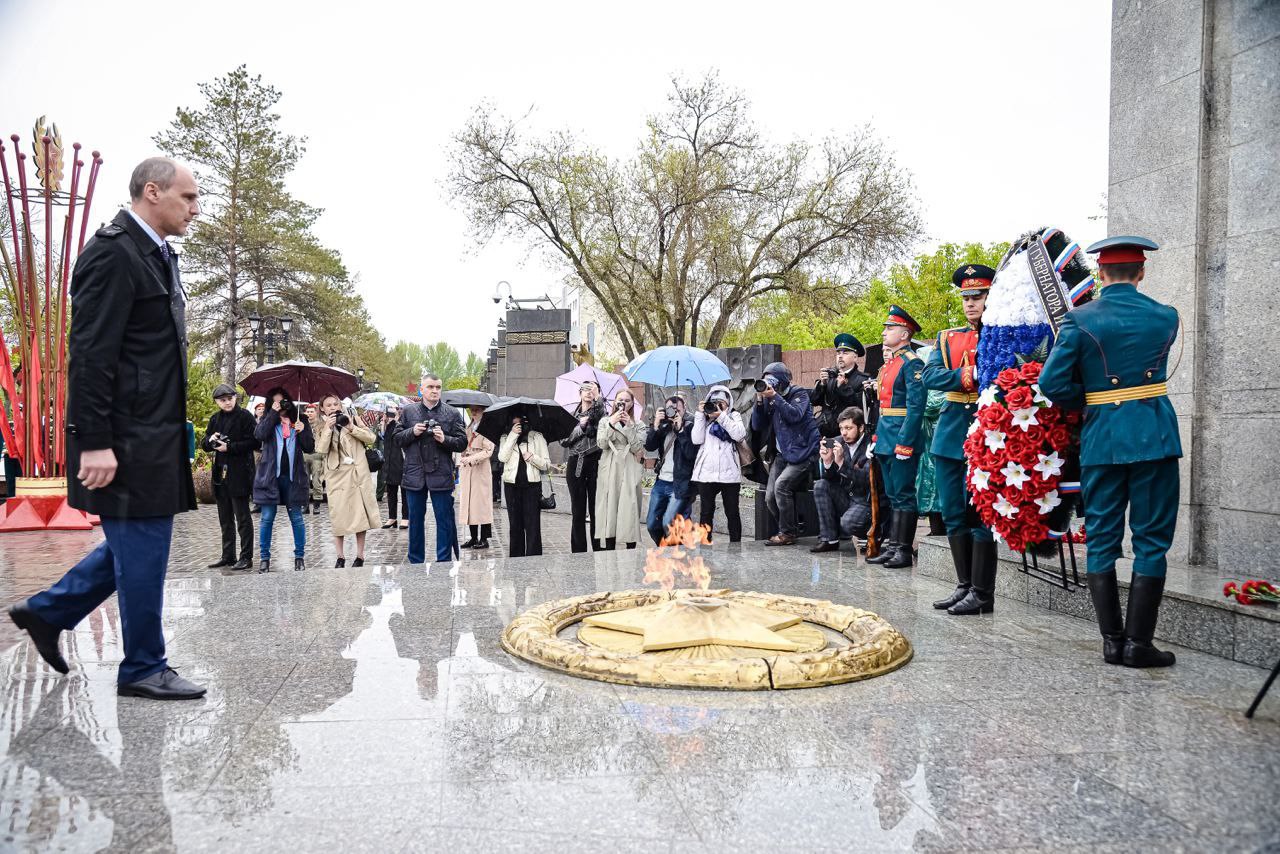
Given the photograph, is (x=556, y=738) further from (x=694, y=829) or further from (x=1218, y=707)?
(x=1218, y=707)

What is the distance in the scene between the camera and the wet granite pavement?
9.12 ft

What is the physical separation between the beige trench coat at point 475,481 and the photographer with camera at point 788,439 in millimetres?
3192

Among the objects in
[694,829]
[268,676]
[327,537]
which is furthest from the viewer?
[327,537]

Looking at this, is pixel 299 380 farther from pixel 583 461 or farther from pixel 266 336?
pixel 266 336

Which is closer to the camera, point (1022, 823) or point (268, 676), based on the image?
point (1022, 823)

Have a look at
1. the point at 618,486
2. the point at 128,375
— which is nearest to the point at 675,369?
the point at 618,486

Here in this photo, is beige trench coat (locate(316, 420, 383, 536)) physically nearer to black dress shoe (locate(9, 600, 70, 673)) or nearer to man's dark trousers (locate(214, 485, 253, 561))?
man's dark trousers (locate(214, 485, 253, 561))

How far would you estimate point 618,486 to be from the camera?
1045 centimetres

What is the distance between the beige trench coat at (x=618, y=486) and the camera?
10406 millimetres

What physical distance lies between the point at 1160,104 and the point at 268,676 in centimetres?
668

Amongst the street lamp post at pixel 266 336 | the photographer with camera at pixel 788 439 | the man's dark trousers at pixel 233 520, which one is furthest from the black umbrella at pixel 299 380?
the street lamp post at pixel 266 336

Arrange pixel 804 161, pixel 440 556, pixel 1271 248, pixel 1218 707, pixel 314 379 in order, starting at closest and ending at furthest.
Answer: pixel 1218 707
pixel 1271 248
pixel 440 556
pixel 314 379
pixel 804 161

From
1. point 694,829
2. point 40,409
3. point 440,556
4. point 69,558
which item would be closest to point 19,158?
point 40,409

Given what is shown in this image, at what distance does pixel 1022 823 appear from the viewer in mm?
2826
